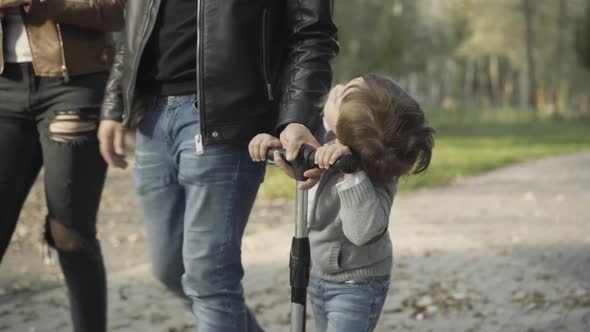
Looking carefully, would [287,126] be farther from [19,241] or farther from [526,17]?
[526,17]

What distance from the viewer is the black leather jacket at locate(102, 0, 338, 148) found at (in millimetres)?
2877

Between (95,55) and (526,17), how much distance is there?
39658 millimetres

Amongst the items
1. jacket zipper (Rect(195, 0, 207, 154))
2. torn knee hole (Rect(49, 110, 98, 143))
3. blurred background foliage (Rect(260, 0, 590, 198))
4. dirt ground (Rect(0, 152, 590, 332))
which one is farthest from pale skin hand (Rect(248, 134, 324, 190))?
blurred background foliage (Rect(260, 0, 590, 198))

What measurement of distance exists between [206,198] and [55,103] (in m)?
0.92

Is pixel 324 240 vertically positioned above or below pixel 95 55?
below

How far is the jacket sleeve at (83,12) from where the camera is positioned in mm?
3398

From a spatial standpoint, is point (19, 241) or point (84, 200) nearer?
point (84, 200)

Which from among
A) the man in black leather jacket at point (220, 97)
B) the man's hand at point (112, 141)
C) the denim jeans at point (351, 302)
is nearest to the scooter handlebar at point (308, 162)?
the man in black leather jacket at point (220, 97)

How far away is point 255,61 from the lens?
9.66 ft

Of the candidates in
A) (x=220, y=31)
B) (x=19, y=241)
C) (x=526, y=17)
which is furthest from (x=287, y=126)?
(x=526, y=17)

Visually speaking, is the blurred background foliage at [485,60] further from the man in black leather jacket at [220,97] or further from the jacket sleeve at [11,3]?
the man in black leather jacket at [220,97]

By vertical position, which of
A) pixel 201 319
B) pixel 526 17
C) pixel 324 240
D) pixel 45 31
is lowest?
pixel 526 17

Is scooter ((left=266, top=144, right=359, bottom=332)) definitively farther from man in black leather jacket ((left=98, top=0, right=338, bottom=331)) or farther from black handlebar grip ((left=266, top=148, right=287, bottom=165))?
man in black leather jacket ((left=98, top=0, right=338, bottom=331))

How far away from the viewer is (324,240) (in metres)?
3.03
